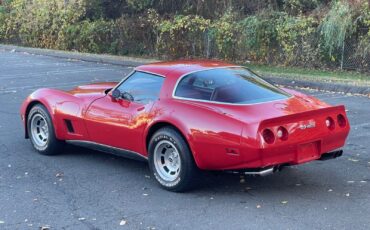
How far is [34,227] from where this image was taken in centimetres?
561

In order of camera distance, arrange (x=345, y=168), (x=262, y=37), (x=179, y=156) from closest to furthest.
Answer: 1. (x=179, y=156)
2. (x=345, y=168)
3. (x=262, y=37)

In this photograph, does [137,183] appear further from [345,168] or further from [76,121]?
[345,168]

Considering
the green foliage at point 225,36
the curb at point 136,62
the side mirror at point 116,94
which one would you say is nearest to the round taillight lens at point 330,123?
the side mirror at point 116,94

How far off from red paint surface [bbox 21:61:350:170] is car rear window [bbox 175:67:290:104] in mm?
113

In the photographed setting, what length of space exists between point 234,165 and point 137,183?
1332 millimetres

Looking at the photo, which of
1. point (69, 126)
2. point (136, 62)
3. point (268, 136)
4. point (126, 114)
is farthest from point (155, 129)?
point (136, 62)

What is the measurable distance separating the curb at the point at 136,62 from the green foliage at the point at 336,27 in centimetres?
245

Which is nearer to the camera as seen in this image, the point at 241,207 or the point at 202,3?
the point at 241,207

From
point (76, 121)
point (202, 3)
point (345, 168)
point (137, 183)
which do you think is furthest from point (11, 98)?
point (202, 3)

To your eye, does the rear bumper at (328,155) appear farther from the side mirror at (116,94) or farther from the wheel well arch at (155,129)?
the side mirror at (116,94)

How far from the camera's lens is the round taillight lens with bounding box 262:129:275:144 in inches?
236

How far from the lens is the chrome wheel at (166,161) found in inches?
259

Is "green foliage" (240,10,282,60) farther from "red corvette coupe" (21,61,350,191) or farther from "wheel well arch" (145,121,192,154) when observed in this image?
"wheel well arch" (145,121,192,154)

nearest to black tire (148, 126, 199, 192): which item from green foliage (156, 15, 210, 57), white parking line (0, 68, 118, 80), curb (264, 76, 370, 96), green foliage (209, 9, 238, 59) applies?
curb (264, 76, 370, 96)
